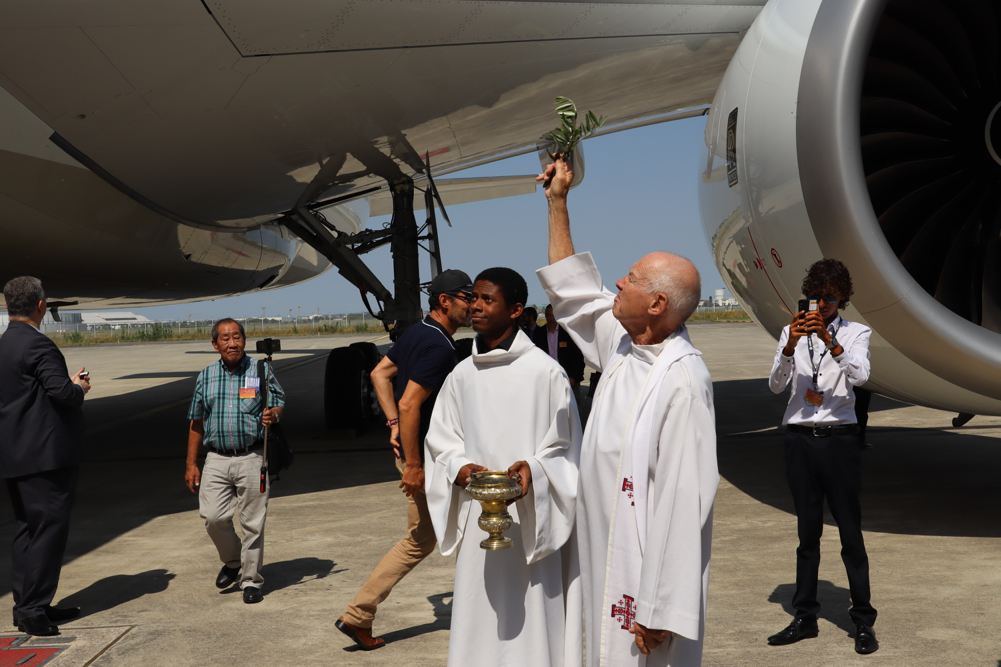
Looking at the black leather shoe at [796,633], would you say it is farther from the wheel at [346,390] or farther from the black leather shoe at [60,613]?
the wheel at [346,390]

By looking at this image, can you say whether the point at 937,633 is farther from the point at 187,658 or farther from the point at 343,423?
the point at 343,423

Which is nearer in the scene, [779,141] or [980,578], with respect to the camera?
[980,578]

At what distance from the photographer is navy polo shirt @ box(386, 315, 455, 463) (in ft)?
12.9

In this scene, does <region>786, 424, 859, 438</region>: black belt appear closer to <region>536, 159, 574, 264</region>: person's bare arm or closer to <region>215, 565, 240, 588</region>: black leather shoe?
<region>536, 159, 574, 264</region>: person's bare arm

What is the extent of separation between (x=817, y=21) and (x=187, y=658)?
4.43 meters

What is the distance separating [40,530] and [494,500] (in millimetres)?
2857

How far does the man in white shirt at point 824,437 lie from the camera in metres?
3.66

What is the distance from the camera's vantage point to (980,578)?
432 centimetres

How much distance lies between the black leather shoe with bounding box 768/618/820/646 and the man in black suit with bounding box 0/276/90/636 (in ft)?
11.1

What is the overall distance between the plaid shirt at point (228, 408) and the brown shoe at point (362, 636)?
1.28 m

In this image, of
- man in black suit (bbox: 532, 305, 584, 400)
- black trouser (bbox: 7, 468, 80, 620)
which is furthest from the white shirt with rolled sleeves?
man in black suit (bbox: 532, 305, 584, 400)

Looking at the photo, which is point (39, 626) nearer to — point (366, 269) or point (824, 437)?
point (824, 437)

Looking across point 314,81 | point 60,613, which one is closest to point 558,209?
point 60,613

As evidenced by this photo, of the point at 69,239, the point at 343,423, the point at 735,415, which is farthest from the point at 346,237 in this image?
the point at 735,415
